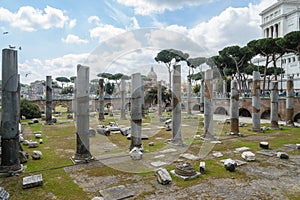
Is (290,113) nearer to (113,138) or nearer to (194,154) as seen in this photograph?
(194,154)

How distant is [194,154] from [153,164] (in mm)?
2811

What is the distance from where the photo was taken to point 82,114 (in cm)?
988

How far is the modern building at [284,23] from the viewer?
5797 centimetres

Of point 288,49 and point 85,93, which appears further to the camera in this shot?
point 288,49

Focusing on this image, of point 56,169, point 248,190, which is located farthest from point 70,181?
point 248,190

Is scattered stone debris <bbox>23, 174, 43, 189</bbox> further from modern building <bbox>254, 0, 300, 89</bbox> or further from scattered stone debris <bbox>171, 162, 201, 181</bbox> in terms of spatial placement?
modern building <bbox>254, 0, 300, 89</bbox>

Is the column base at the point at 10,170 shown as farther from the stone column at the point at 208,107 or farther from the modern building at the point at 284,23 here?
the modern building at the point at 284,23

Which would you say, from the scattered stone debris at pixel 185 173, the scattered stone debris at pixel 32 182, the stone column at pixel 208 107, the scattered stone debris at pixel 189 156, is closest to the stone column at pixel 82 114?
the scattered stone debris at pixel 32 182

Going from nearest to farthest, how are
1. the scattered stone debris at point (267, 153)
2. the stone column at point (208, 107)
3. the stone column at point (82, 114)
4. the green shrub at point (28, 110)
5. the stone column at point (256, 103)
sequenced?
1. the stone column at point (82, 114)
2. the scattered stone debris at point (267, 153)
3. the stone column at point (208, 107)
4. the stone column at point (256, 103)
5. the green shrub at point (28, 110)

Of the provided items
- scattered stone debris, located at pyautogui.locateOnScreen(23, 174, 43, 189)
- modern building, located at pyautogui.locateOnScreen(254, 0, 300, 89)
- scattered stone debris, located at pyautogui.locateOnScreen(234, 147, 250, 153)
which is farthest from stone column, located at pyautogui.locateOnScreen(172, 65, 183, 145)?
modern building, located at pyautogui.locateOnScreen(254, 0, 300, 89)

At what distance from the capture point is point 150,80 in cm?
4447

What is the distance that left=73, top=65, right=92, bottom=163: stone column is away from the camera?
981 centimetres

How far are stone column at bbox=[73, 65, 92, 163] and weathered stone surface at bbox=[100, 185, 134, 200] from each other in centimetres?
337

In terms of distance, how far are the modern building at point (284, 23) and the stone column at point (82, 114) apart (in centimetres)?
5840
